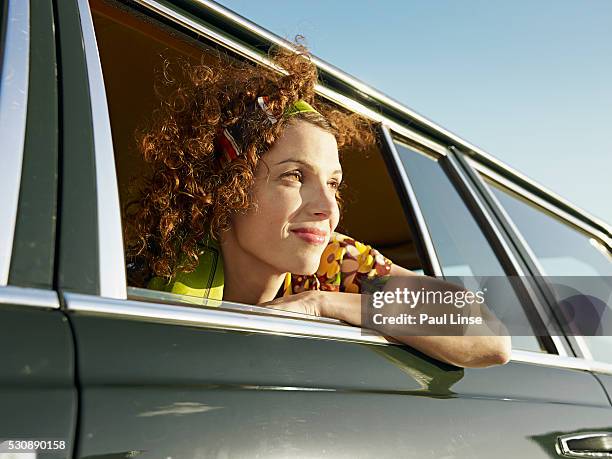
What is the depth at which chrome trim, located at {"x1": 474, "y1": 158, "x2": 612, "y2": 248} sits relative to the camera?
117 inches

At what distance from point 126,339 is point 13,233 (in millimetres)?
224

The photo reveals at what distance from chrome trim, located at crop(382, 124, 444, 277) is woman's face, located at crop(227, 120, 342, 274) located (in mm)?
392

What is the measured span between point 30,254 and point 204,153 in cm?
113

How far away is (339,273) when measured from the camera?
221cm

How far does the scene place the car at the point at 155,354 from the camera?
923 millimetres

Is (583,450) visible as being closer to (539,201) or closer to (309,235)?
(309,235)

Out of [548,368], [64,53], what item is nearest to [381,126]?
[548,368]

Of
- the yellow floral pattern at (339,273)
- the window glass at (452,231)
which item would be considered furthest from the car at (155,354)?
the yellow floral pattern at (339,273)

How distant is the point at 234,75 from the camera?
2141mm

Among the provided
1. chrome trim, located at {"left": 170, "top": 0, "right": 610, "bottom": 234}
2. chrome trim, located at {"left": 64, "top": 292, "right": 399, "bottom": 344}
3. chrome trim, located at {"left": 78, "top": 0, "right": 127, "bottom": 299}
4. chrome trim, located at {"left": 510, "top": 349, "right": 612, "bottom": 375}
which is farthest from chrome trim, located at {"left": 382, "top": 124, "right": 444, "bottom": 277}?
chrome trim, located at {"left": 78, "top": 0, "right": 127, "bottom": 299}

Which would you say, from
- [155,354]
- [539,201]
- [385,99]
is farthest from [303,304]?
[539,201]

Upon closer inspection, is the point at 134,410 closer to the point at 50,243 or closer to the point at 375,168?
the point at 50,243

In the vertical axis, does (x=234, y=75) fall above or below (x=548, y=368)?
above

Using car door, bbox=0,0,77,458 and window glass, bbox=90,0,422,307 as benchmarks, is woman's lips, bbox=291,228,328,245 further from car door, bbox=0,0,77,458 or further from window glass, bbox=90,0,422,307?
car door, bbox=0,0,77,458
